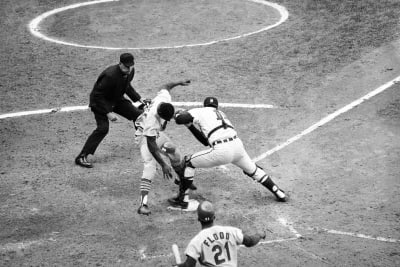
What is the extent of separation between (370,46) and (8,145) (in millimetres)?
9011

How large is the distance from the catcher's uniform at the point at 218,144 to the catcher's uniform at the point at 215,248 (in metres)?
2.85

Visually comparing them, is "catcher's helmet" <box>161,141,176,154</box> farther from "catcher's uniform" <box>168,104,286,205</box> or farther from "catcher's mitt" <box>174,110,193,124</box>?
"catcher's mitt" <box>174,110,193,124</box>

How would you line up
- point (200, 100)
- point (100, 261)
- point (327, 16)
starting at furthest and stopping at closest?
point (327, 16) < point (200, 100) < point (100, 261)

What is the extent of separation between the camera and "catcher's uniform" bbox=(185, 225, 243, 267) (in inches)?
331

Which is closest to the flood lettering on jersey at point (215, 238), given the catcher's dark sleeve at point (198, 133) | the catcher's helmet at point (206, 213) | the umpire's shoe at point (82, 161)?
the catcher's helmet at point (206, 213)

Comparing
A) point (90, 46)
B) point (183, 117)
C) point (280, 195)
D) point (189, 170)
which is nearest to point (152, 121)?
point (183, 117)

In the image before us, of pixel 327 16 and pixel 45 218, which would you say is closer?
pixel 45 218

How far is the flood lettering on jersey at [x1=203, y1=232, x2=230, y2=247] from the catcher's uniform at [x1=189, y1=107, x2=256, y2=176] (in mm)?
2857

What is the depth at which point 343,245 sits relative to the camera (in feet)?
33.7

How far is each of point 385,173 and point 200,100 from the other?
476 centimetres

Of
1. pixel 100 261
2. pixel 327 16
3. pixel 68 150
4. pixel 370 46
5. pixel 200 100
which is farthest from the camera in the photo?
pixel 327 16

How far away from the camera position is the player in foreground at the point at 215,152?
1123 centimetres

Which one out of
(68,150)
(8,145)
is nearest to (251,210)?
(68,150)

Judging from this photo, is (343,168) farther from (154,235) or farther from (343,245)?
(154,235)
